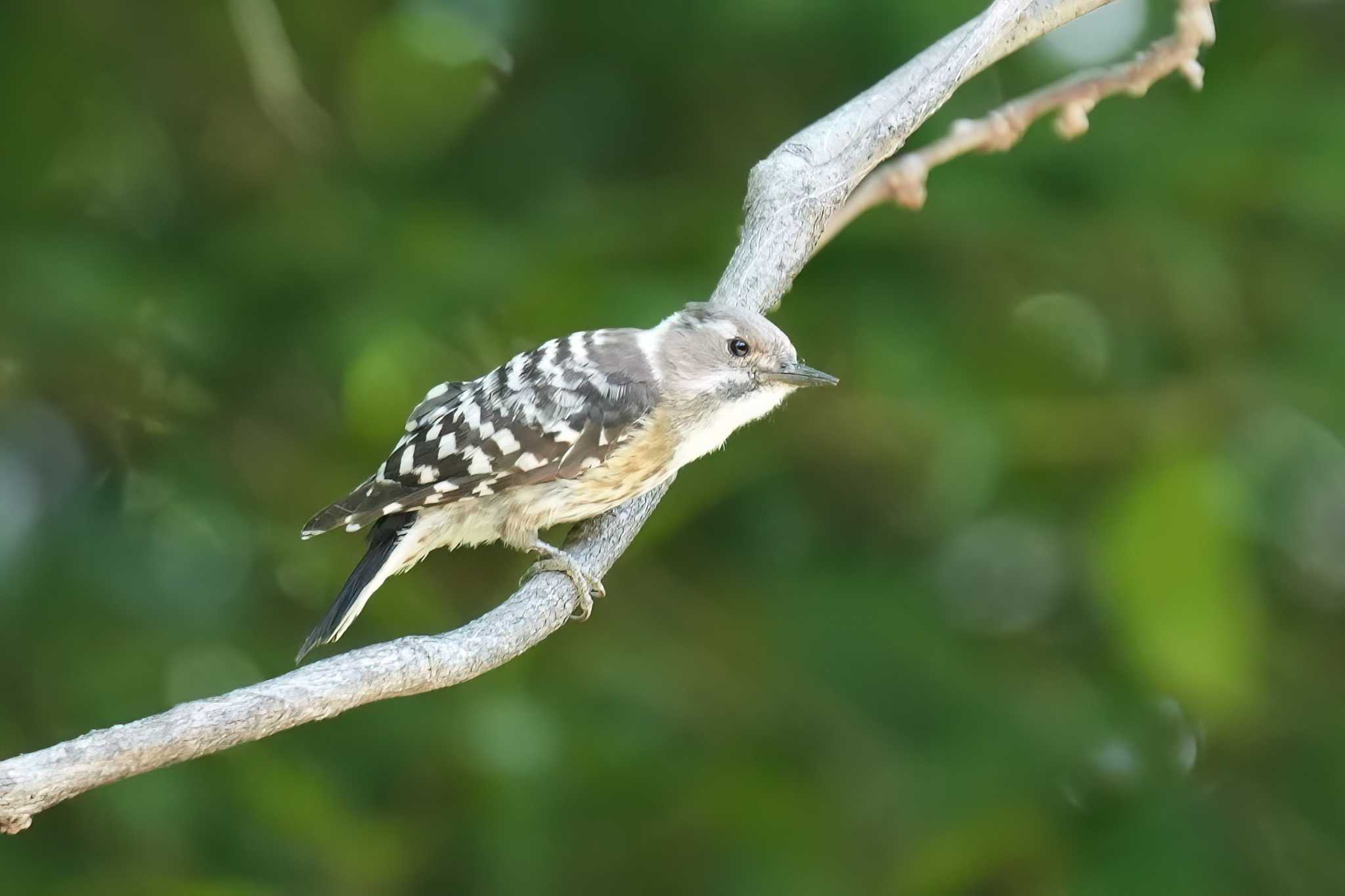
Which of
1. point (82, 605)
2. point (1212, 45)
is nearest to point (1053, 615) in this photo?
point (1212, 45)

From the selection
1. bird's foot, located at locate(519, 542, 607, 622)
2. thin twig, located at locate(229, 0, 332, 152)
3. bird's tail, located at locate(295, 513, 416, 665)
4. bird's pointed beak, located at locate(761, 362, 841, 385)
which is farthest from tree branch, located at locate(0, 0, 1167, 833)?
thin twig, located at locate(229, 0, 332, 152)

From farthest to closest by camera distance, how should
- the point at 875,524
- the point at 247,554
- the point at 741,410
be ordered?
the point at 875,524, the point at 247,554, the point at 741,410

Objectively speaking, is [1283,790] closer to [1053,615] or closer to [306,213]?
[1053,615]

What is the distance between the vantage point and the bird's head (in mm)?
2834

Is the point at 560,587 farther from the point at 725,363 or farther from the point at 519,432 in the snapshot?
the point at 725,363

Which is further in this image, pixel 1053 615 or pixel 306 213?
pixel 1053 615

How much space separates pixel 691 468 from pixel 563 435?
991 millimetres

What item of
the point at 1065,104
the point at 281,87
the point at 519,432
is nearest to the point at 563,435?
the point at 519,432

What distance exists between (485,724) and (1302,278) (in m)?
2.31

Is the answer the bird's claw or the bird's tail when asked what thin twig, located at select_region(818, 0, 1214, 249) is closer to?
the bird's claw

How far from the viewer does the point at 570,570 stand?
8.50 feet

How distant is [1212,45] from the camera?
13.1 feet

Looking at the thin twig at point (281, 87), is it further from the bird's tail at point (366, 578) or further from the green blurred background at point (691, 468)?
the bird's tail at point (366, 578)

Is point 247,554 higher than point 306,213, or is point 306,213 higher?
point 306,213
